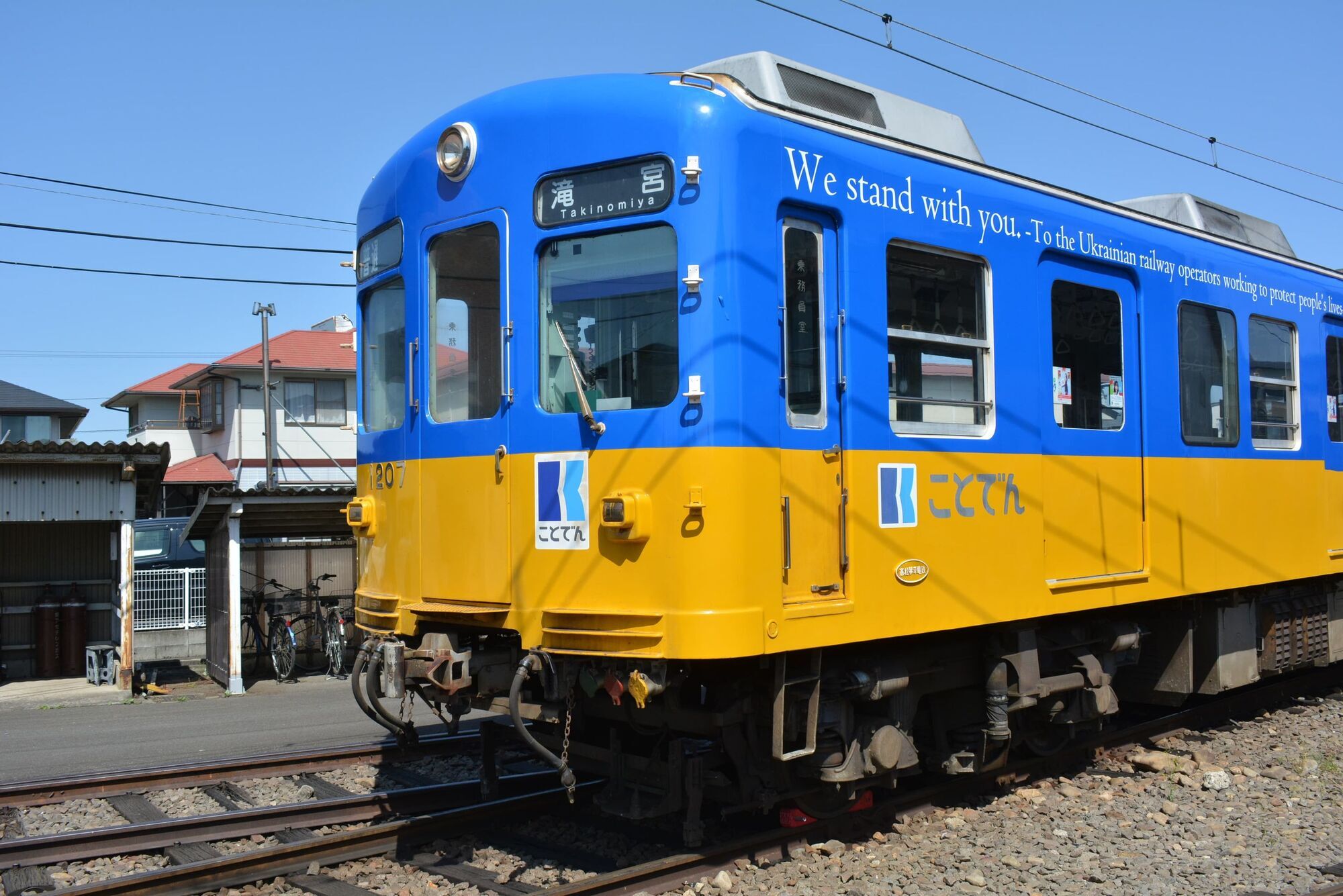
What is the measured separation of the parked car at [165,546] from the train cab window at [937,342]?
785 inches

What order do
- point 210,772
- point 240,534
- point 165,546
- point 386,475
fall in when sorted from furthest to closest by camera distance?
point 165,546 → point 240,534 → point 210,772 → point 386,475

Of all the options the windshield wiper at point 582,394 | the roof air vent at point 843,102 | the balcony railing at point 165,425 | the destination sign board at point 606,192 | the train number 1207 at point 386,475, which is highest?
the balcony railing at point 165,425

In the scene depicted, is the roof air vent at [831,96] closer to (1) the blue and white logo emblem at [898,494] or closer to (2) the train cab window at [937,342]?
(2) the train cab window at [937,342]

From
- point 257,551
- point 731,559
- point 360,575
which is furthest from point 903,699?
point 257,551

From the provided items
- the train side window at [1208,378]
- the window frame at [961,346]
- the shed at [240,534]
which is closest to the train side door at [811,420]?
the window frame at [961,346]

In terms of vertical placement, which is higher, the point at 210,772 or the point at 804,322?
the point at 804,322

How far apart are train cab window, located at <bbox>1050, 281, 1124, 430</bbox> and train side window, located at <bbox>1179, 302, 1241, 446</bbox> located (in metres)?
0.84

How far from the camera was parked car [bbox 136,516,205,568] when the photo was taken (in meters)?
23.1

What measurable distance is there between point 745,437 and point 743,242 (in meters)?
0.87

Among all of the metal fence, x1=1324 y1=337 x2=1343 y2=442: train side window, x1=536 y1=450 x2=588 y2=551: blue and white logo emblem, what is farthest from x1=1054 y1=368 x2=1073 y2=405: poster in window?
the metal fence

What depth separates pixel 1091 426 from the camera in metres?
6.89

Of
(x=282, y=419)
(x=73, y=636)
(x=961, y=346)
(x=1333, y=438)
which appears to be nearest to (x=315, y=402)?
(x=282, y=419)

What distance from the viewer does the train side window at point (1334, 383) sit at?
9445 mm

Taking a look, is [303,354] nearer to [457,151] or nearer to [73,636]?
[73,636]
